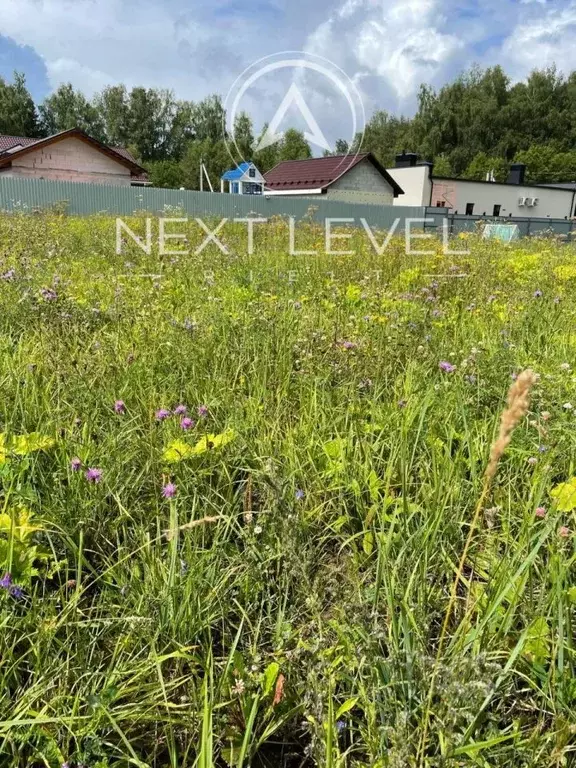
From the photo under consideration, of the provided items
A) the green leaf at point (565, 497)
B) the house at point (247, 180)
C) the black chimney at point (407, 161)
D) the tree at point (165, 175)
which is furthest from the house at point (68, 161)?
the green leaf at point (565, 497)

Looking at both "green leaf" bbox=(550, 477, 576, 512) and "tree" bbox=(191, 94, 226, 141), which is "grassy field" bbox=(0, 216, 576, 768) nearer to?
"green leaf" bbox=(550, 477, 576, 512)

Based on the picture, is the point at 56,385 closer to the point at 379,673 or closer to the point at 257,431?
the point at 257,431

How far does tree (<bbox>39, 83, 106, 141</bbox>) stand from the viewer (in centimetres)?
5109

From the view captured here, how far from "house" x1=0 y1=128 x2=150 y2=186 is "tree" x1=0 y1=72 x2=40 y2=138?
2770 cm

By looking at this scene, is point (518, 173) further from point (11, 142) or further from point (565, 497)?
point (565, 497)

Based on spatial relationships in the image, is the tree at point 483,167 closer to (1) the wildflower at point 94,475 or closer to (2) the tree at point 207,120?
(2) the tree at point 207,120

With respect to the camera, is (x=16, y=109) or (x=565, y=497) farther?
(x=16, y=109)

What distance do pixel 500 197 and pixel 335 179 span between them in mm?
15678

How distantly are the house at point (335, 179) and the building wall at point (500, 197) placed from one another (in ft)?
20.2

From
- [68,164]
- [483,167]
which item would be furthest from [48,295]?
[483,167]

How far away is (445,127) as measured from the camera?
50.9m

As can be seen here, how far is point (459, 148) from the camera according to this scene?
51.1m

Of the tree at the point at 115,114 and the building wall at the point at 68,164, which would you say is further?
the tree at the point at 115,114

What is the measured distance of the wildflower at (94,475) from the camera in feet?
4.01
